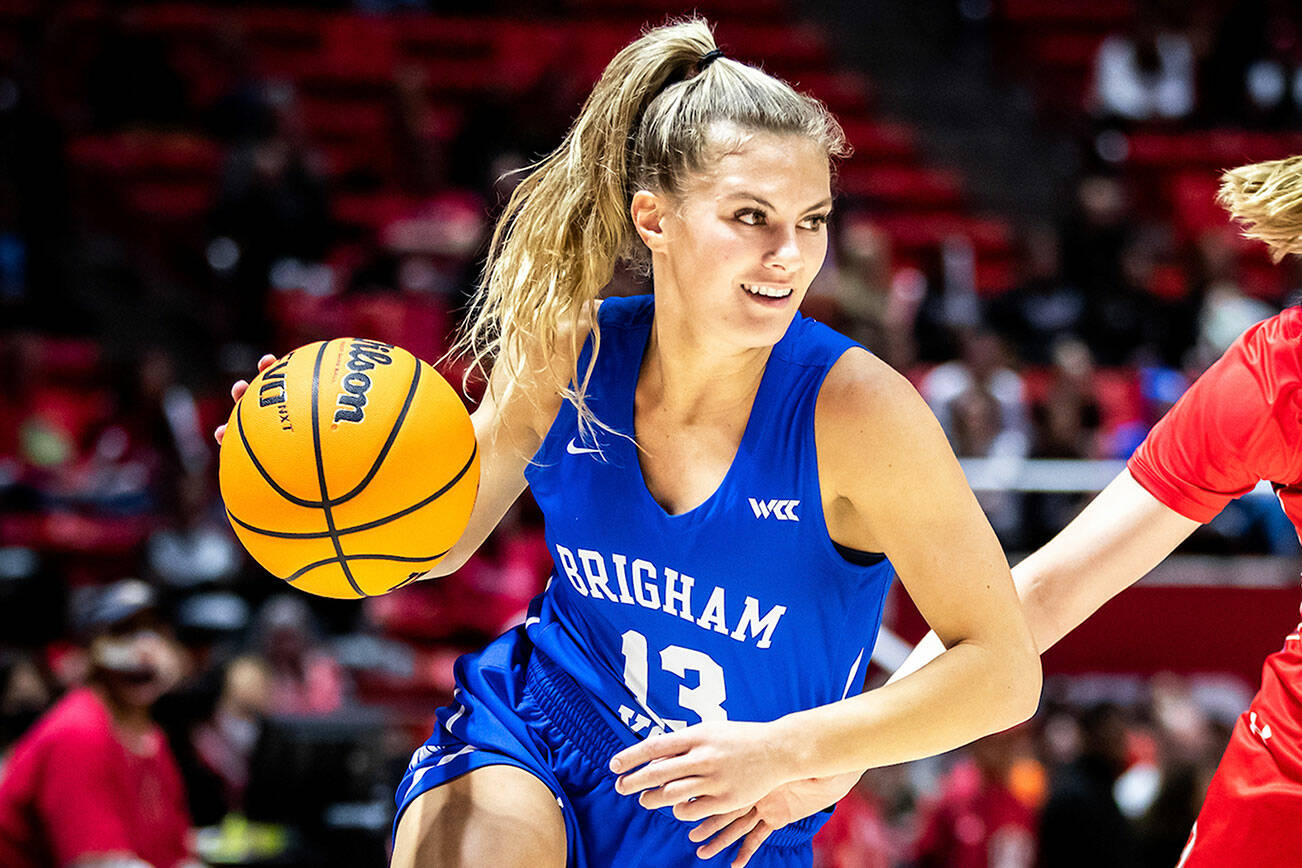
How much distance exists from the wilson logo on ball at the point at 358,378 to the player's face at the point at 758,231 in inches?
23.5

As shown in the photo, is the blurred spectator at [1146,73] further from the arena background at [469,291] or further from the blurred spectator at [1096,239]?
the blurred spectator at [1096,239]

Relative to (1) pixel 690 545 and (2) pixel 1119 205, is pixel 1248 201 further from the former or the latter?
(2) pixel 1119 205

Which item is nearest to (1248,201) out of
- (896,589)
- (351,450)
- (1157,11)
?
(351,450)

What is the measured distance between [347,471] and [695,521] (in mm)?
591

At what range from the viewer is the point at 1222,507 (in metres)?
2.62

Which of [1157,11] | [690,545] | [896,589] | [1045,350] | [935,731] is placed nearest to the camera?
[935,731]

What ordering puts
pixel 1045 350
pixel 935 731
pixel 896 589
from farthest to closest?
pixel 1045 350 < pixel 896 589 < pixel 935 731

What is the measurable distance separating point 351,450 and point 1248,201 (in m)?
1.61

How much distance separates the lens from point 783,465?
253 centimetres

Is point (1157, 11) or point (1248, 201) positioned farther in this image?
point (1157, 11)

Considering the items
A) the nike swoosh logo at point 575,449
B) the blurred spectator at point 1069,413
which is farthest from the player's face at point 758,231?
the blurred spectator at point 1069,413

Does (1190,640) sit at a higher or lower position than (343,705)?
higher

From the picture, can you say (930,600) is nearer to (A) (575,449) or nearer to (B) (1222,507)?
(B) (1222,507)

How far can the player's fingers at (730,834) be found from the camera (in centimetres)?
241
